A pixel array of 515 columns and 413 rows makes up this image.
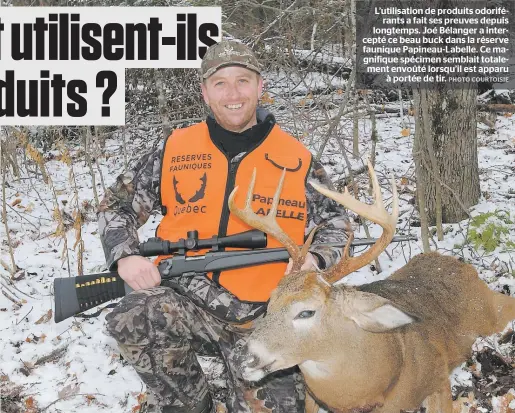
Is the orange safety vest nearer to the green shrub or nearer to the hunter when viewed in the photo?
the hunter

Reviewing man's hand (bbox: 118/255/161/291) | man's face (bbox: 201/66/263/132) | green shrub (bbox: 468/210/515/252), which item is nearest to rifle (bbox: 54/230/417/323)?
man's hand (bbox: 118/255/161/291)

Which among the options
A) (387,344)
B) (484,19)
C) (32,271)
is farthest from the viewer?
(32,271)

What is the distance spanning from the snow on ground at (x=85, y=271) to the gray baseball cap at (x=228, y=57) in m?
2.39

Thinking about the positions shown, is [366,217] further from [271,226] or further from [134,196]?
[134,196]

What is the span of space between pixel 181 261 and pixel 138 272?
0.89ft

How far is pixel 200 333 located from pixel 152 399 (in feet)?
1.95

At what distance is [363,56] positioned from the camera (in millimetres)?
6445

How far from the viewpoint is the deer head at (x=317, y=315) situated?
2939 mm

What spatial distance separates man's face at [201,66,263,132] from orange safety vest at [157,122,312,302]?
180 mm

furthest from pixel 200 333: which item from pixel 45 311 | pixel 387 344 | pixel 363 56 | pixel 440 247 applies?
pixel 363 56

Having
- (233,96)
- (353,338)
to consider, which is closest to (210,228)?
(233,96)

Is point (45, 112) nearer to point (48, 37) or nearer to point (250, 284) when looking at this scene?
point (48, 37)

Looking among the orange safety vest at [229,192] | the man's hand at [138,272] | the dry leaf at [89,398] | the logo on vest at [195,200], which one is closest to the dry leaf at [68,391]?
the dry leaf at [89,398]

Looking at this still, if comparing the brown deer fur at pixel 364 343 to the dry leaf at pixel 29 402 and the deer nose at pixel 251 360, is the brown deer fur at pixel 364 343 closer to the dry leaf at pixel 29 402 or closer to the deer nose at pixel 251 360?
the deer nose at pixel 251 360
